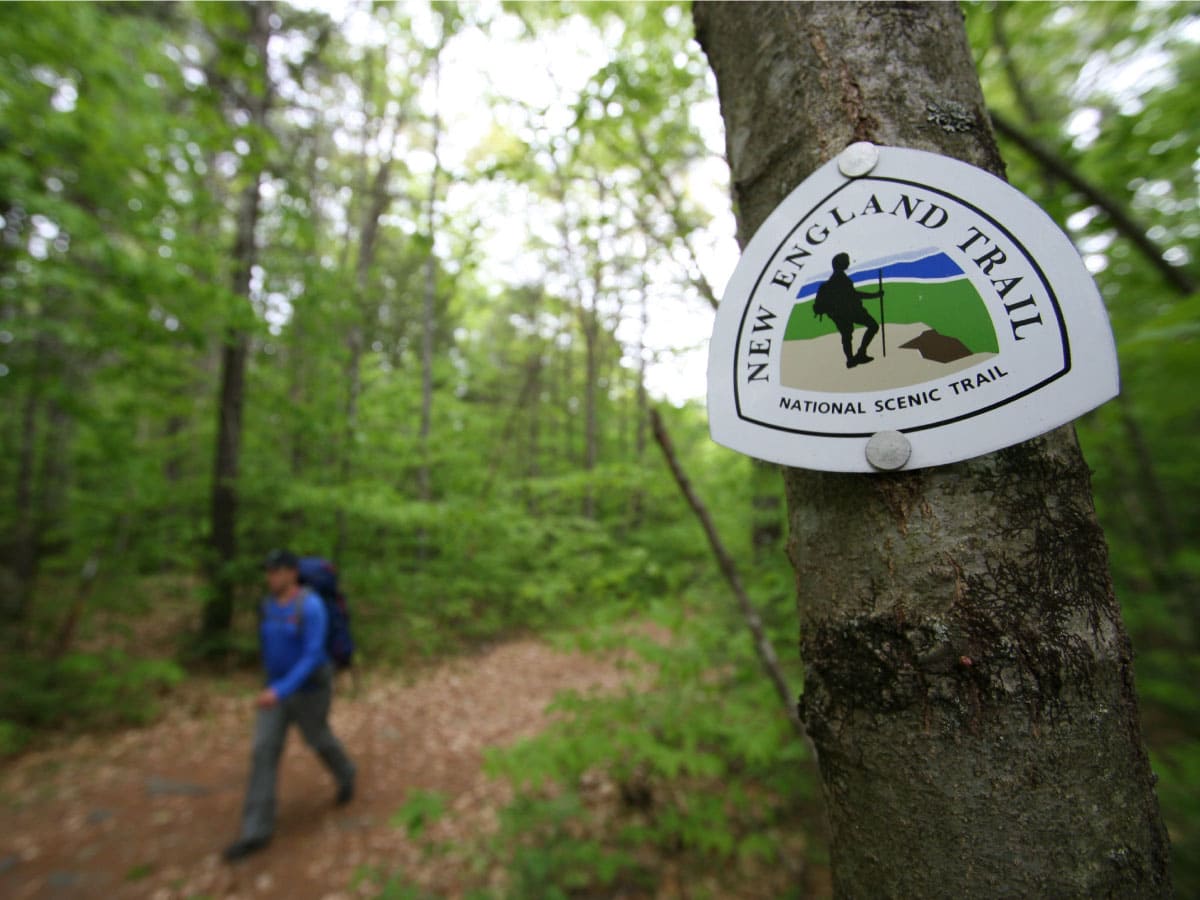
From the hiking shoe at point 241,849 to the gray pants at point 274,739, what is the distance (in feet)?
0.09

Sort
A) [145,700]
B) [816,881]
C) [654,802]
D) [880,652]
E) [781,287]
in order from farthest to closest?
[145,700] → [654,802] → [816,881] → [781,287] → [880,652]

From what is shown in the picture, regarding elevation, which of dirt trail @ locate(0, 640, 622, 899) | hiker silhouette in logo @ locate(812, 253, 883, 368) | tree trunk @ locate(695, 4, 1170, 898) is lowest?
dirt trail @ locate(0, 640, 622, 899)

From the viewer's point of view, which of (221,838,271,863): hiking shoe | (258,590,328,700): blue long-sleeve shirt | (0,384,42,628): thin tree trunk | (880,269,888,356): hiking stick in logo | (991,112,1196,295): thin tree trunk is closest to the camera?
(880,269,888,356): hiking stick in logo

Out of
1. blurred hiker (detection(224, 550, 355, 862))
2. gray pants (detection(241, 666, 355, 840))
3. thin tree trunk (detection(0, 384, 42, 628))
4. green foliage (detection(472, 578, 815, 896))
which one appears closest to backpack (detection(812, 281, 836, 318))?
green foliage (detection(472, 578, 815, 896))

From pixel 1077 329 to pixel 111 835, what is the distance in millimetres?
5504

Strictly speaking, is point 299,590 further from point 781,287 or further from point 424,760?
point 781,287

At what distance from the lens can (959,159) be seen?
645 mm

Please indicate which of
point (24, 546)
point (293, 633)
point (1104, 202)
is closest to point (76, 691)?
point (24, 546)

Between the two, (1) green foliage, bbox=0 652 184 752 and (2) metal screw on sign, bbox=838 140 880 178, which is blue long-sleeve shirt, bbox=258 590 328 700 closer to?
Result: (1) green foliage, bbox=0 652 184 752

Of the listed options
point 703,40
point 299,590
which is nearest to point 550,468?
point 299,590

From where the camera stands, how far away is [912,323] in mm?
604

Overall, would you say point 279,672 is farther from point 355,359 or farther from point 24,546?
point 24,546

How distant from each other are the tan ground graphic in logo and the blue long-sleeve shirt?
3.64 m

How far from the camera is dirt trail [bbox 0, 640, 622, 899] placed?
10.4ft
